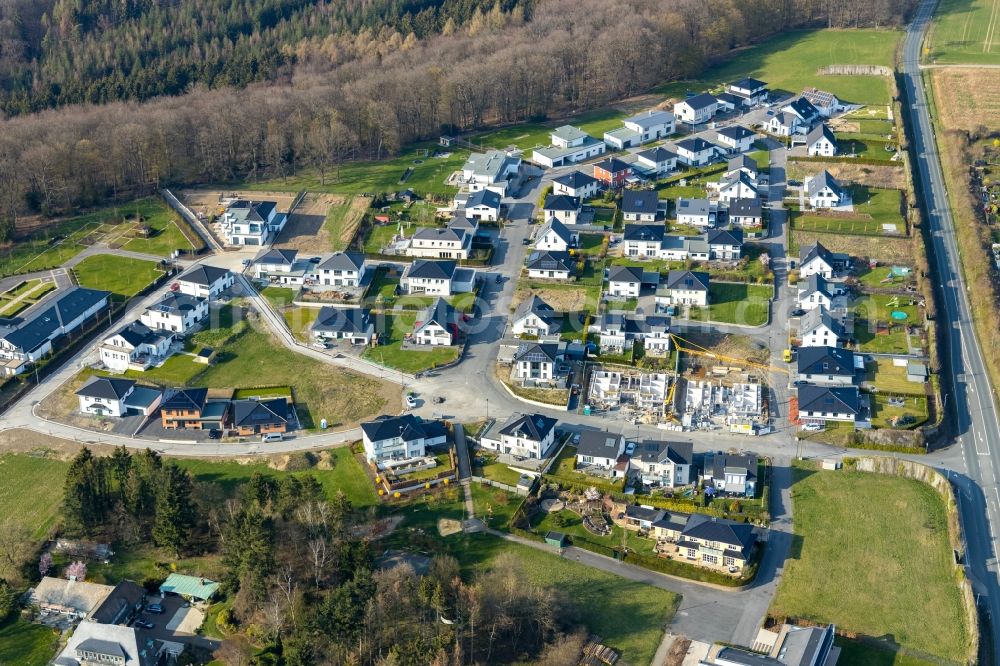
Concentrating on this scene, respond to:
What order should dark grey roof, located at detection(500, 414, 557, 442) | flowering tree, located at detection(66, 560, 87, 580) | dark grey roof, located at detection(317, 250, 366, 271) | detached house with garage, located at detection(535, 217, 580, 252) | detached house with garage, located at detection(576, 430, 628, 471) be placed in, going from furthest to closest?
detached house with garage, located at detection(535, 217, 580, 252), dark grey roof, located at detection(317, 250, 366, 271), dark grey roof, located at detection(500, 414, 557, 442), detached house with garage, located at detection(576, 430, 628, 471), flowering tree, located at detection(66, 560, 87, 580)

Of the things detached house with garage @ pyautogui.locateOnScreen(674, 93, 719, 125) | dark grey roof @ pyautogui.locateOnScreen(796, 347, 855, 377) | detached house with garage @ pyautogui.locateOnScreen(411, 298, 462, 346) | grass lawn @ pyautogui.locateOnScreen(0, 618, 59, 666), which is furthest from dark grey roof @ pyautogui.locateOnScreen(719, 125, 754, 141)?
grass lawn @ pyautogui.locateOnScreen(0, 618, 59, 666)

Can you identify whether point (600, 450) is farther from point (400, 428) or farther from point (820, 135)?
point (820, 135)

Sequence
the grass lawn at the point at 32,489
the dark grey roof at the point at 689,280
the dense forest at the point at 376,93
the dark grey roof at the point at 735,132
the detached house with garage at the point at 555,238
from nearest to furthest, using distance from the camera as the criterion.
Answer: the grass lawn at the point at 32,489, the dark grey roof at the point at 689,280, the detached house with garage at the point at 555,238, the dense forest at the point at 376,93, the dark grey roof at the point at 735,132

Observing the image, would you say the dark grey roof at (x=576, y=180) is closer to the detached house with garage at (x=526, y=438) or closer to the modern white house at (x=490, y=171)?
the modern white house at (x=490, y=171)

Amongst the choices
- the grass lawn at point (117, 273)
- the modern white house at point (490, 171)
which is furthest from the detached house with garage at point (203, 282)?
the modern white house at point (490, 171)

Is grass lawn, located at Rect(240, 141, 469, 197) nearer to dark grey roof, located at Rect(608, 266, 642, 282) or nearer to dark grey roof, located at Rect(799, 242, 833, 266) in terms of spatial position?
dark grey roof, located at Rect(608, 266, 642, 282)

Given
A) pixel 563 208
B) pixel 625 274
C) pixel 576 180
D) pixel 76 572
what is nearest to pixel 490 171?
pixel 576 180

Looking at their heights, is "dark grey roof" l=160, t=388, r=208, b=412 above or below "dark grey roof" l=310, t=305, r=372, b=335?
below
